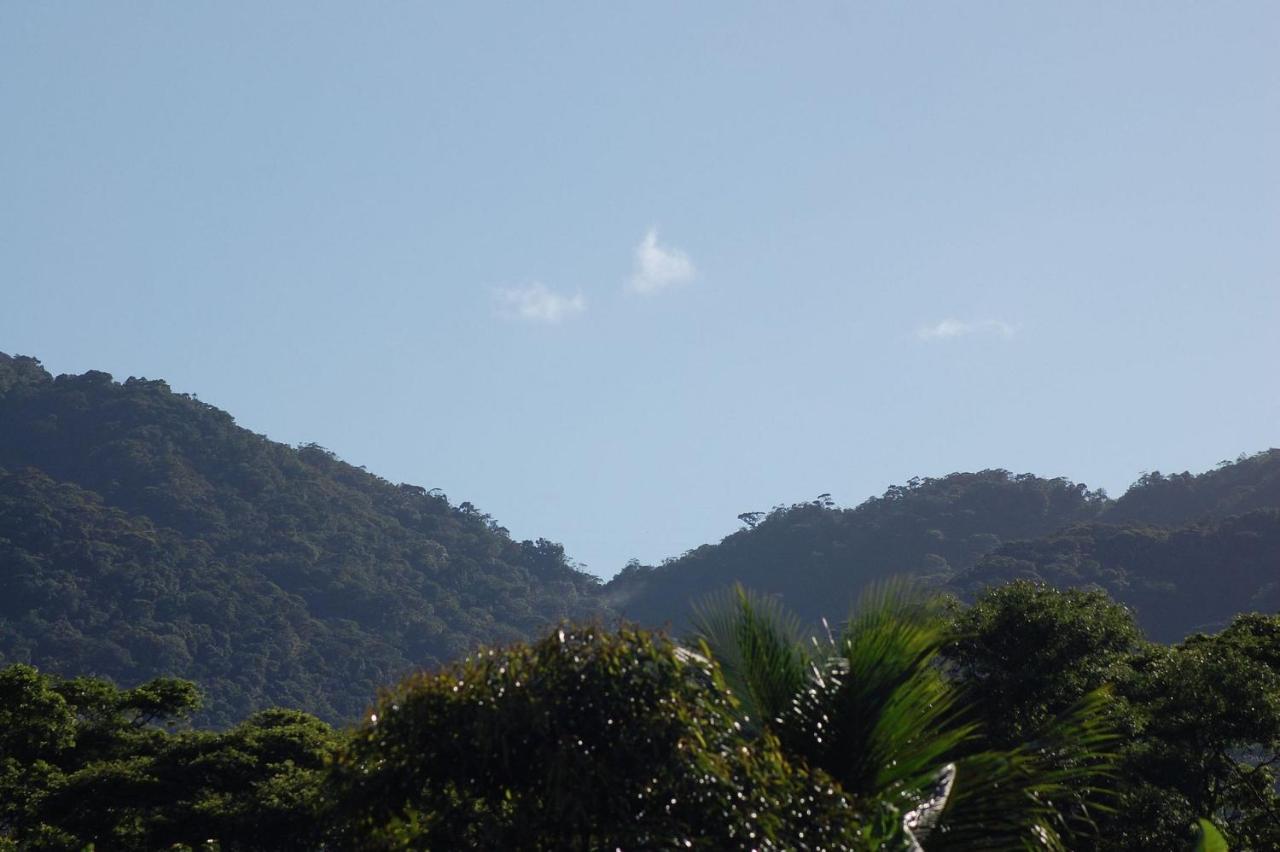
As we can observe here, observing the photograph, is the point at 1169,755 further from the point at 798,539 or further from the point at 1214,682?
the point at 798,539

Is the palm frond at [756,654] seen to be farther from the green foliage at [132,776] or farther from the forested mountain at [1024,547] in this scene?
the forested mountain at [1024,547]

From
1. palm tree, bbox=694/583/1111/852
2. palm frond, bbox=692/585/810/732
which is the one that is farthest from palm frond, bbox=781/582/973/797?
palm frond, bbox=692/585/810/732

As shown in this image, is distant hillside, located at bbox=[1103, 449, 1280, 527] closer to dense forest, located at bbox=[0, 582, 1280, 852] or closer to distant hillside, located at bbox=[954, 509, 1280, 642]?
distant hillside, located at bbox=[954, 509, 1280, 642]

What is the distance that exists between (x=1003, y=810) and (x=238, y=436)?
128065 millimetres

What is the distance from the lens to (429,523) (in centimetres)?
13450

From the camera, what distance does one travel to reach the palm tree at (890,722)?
6.90 metres

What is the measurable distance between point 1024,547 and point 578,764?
83.2m

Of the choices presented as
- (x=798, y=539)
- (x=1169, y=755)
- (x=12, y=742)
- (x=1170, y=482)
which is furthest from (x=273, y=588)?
(x=1169, y=755)

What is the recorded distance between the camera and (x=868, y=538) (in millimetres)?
116688

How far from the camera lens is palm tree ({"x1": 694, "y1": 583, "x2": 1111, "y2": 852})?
6898 millimetres

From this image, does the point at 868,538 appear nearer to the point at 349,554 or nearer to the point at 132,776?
the point at 349,554

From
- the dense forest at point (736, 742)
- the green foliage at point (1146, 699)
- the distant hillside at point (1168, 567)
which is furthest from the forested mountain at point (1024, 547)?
the green foliage at point (1146, 699)

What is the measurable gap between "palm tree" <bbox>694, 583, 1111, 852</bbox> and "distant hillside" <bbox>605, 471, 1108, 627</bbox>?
98.9 m

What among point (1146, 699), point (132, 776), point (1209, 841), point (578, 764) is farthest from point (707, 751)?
point (132, 776)
